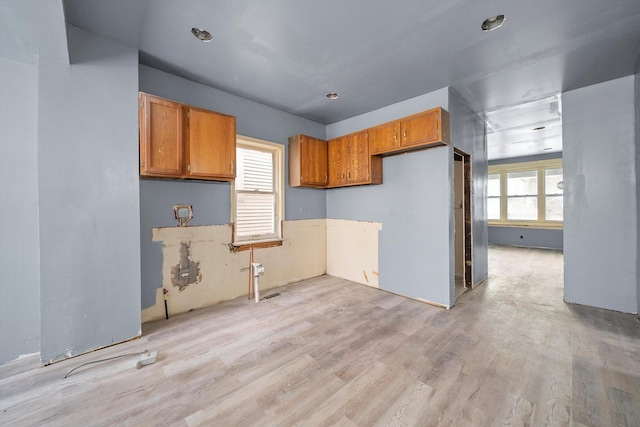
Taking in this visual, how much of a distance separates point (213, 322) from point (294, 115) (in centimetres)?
339

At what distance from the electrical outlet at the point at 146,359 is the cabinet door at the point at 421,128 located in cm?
357

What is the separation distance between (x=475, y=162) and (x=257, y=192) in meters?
3.70

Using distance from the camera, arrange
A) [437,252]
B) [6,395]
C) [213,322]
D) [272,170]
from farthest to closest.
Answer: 1. [272,170]
2. [437,252]
3. [213,322]
4. [6,395]

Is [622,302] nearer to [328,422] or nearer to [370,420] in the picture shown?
[370,420]

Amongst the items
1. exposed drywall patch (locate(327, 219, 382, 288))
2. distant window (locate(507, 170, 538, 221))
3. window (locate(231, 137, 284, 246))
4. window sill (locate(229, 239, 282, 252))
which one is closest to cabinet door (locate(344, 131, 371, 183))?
exposed drywall patch (locate(327, 219, 382, 288))

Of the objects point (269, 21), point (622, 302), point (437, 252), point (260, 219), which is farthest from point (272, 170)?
point (622, 302)

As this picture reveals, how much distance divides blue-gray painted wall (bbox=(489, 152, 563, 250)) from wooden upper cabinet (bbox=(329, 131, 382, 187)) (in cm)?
700

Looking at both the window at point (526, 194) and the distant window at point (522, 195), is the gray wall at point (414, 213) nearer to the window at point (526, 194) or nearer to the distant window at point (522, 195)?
the window at point (526, 194)

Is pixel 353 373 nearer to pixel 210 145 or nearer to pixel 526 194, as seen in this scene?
pixel 210 145

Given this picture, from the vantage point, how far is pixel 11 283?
2.19 metres

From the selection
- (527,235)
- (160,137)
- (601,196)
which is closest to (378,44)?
(160,137)

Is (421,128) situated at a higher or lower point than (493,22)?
lower

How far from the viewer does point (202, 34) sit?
7.47ft

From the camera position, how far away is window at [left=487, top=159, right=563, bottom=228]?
748 centimetres
